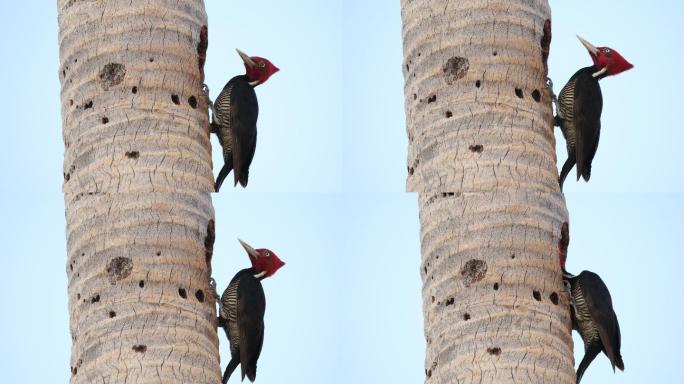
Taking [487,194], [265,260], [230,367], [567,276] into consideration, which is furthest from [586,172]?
[230,367]

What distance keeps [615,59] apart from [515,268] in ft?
6.79

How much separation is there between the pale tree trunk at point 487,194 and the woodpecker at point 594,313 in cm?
20

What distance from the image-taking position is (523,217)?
8672 mm

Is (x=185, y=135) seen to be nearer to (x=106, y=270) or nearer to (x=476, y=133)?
(x=106, y=270)

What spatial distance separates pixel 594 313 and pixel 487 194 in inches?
31.9

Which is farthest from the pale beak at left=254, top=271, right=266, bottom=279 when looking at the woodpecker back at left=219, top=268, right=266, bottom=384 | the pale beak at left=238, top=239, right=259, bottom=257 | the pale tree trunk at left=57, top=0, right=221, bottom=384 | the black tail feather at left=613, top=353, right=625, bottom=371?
the black tail feather at left=613, top=353, right=625, bottom=371

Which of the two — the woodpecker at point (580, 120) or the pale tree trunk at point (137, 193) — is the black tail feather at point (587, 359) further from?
the pale tree trunk at point (137, 193)

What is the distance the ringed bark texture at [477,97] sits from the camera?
8758 millimetres

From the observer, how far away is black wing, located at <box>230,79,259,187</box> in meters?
9.73

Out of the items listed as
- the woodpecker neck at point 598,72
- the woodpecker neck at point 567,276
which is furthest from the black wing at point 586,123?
the woodpecker neck at point 567,276

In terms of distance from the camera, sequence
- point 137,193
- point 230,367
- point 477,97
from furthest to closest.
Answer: point 230,367, point 477,97, point 137,193

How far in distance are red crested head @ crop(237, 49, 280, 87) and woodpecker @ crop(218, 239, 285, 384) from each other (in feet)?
5.54

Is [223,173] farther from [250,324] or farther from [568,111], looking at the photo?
[568,111]

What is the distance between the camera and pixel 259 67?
35.9 ft
